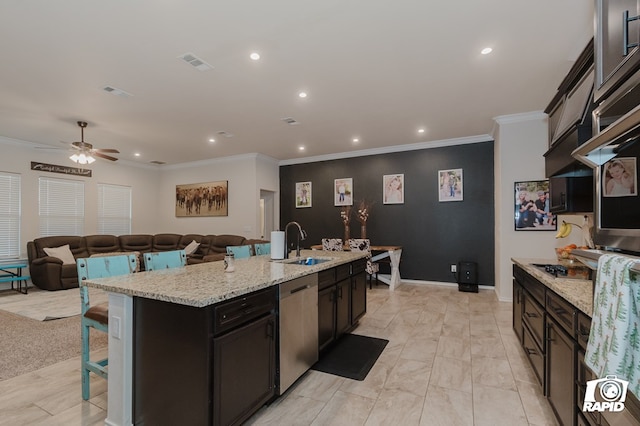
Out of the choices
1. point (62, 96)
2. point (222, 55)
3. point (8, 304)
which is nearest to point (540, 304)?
point (222, 55)

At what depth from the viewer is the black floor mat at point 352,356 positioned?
2604 mm

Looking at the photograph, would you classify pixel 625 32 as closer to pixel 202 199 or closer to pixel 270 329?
pixel 270 329

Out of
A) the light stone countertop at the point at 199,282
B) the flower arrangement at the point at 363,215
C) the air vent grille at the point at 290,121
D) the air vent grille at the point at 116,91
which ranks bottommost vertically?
the light stone countertop at the point at 199,282

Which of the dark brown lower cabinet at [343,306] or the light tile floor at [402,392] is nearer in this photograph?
the light tile floor at [402,392]

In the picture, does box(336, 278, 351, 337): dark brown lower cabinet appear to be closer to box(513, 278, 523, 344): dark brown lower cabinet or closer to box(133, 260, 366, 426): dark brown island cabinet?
box(133, 260, 366, 426): dark brown island cabinet

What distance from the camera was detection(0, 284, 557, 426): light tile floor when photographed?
6.48 ft

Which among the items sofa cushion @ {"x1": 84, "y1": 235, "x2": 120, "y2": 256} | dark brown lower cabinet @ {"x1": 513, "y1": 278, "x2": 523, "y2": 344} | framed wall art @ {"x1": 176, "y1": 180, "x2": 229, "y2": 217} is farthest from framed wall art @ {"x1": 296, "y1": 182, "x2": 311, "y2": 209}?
dark brown lower cabinet @ {"x1": 513, "y1": 278, "x2": 523, "y2": 344}

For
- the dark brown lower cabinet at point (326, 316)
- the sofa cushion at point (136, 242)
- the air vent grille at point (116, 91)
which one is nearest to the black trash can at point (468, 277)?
the dark brown lower cabinet at point (326, 316)

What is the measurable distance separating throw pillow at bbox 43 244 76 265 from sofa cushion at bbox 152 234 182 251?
1.84 meters

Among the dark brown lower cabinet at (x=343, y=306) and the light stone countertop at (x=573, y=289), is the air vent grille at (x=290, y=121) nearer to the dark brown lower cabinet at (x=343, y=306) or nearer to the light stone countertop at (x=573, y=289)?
the dark brown lower cabinet at (x=343, y=306)

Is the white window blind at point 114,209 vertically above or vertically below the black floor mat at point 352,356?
above

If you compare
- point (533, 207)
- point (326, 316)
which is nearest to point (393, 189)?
point (533, 207)

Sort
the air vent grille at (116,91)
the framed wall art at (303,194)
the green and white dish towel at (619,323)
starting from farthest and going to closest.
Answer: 1. the framed wall art at (303,194)
2. the air vent grille at (116,91)
3. the green and white dish towel at (619,323)

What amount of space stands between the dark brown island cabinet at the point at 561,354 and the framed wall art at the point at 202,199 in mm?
6659
